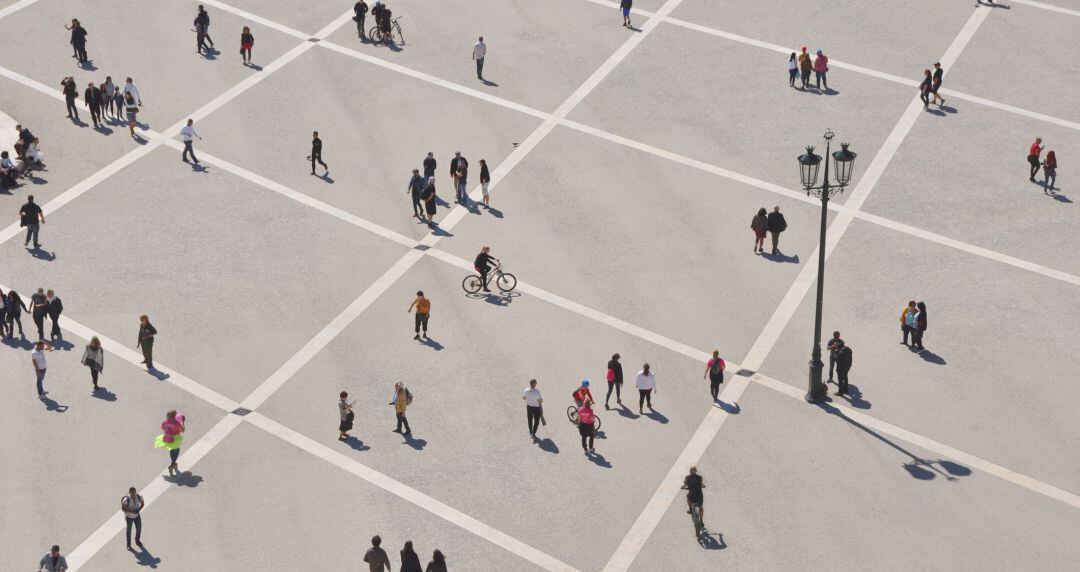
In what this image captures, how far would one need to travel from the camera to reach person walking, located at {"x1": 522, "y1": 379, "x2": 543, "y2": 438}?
2714 cm

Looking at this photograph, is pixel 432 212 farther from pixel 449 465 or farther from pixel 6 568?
pixel 6 568

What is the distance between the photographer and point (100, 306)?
31.2 metres

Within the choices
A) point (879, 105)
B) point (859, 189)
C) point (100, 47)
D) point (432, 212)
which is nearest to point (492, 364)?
point (432, 212)

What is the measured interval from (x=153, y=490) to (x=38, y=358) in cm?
423

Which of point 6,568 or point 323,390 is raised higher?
point 323,390

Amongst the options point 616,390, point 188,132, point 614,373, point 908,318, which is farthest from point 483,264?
point 188,132

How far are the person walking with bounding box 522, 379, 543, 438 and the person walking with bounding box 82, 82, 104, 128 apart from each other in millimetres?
17650

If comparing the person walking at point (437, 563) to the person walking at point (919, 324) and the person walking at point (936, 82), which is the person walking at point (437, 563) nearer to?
the person walking at point (919, 324)

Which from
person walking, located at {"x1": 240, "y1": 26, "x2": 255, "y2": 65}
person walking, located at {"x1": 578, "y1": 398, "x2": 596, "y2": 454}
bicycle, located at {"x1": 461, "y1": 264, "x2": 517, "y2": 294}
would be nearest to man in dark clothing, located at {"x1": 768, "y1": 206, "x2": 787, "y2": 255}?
bicycle, located at {"x1": 461, "y1": 264, "x2": 517, "y2": 294}

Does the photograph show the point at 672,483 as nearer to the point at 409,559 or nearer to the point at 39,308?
the point at 409,559

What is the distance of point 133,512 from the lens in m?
24.1

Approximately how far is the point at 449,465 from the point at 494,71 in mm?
17616

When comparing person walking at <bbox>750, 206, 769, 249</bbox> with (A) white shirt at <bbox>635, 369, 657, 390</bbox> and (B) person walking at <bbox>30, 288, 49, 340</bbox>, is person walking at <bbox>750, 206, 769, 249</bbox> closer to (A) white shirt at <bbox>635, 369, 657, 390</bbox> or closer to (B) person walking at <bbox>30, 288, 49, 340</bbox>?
(A) white shirt at <bbox>635, 369, 657, 390</bbox>

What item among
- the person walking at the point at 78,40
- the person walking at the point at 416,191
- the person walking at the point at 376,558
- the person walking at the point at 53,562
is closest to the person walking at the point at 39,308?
the person walking at the point at 53,562
